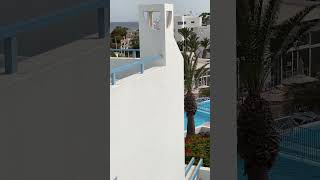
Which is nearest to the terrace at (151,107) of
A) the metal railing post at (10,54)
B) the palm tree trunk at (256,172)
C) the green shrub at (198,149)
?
the green shrub at (198,149)

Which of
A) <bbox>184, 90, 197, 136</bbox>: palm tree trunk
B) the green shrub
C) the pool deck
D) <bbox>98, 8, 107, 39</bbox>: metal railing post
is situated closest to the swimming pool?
<bbox>184, 90, 197, 136</bbox>: palm tree trunk

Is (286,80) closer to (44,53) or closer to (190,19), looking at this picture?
(44,53)

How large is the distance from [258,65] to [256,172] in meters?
1.25

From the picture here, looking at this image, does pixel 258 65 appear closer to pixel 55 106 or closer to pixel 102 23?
pixel 102 23

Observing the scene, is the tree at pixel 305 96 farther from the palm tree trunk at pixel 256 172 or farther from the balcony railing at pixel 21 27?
the balcony railing at pixel 21 27

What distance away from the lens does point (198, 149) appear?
1791 centimetres

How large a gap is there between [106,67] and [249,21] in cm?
283

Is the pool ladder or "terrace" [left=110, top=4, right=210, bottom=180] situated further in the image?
the pool ladder

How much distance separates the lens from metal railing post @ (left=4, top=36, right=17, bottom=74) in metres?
2.21

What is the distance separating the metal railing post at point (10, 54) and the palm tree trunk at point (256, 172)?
10.7 ft

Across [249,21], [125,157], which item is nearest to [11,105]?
[249,21]

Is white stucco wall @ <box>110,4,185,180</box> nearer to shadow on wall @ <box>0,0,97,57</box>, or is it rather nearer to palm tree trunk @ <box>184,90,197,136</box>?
shadow on wall @ <box>0,0,97,57</box>

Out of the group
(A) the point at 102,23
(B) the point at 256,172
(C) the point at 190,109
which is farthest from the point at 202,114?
(A) the point at 102,23

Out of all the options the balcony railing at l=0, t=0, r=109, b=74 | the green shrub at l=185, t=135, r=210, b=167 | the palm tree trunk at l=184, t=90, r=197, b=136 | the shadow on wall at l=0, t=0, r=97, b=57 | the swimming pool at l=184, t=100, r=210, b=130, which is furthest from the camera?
the swimming pool at l=184, t=100, r=210, b=130
